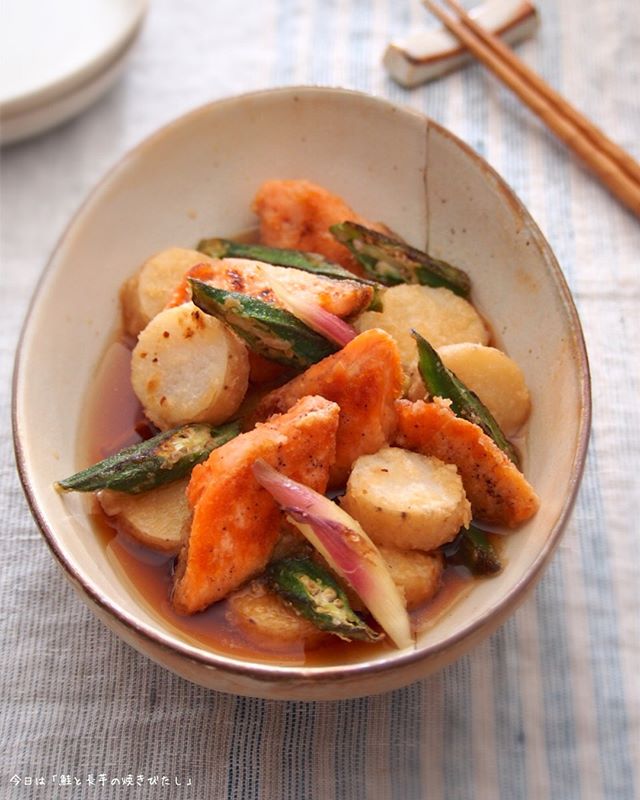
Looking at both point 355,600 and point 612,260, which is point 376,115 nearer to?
point 612,260

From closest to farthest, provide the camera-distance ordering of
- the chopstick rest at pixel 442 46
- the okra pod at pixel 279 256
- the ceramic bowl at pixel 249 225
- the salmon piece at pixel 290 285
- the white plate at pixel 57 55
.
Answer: the ceramic bowl at pixel 249 225 < the salmon piece at pixel 290 285 < the okra pod at pixel 279 256 < the white plate at pixel 57 55 < the chopstick rest at pixel 442 46

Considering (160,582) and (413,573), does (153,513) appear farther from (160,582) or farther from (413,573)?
(413,573)

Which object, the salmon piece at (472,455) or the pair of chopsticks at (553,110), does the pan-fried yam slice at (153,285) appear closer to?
the salmon piece at (472,455)

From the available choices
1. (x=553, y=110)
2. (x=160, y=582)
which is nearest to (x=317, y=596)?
(x=160, y=582)

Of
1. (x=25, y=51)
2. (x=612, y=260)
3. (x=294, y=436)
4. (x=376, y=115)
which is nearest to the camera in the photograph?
(x=294, y=436)

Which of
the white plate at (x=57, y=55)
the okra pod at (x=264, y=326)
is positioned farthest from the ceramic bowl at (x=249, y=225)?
the white plate at (x=57, y=55)

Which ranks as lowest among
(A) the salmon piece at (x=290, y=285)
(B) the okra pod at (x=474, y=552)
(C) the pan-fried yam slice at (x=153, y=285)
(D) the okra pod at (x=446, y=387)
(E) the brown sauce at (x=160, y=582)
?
(E) the brown sauce at (x=160, y=582)

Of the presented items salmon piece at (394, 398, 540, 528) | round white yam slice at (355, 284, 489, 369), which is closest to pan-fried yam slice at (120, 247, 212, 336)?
round white yam slice at (355, 284, 489, 369)

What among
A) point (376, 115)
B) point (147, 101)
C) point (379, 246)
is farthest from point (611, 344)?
point (147, 101)
